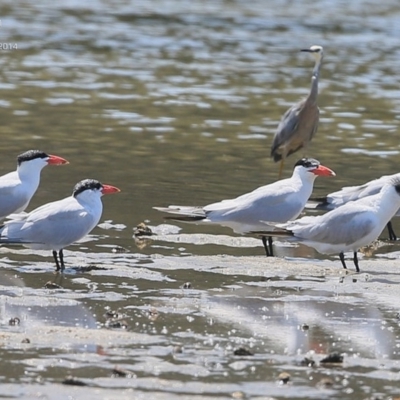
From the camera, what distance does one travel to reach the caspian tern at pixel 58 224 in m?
9.37

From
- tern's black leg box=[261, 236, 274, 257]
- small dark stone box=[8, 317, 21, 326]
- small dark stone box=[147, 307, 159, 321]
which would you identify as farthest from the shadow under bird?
small dark stone box=[8, 317, 21, 326]

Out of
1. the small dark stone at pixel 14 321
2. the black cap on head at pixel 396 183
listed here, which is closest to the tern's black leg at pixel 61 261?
Result: the small dark stone at pixel 14 321

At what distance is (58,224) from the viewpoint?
9430 millimetres

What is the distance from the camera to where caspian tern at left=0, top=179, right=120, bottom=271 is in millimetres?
9367

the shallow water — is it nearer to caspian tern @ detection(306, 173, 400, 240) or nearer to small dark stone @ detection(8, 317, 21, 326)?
small dark stone @ detection(8, 317, 21, 326)

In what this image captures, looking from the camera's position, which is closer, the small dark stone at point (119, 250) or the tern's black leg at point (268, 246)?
the small dark stone at point (119, 250)

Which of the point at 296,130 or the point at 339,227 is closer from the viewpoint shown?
the point at 339,227

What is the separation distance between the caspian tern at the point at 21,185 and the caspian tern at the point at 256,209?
110cm

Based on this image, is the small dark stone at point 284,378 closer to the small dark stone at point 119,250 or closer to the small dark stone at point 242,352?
the small dark stone at point 242,352

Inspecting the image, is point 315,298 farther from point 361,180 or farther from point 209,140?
point 209,140

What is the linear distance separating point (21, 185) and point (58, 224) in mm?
949

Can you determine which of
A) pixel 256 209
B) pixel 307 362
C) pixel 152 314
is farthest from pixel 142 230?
pixel 307 362

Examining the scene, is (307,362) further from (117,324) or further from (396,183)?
(396,183)

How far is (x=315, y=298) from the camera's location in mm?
8719
